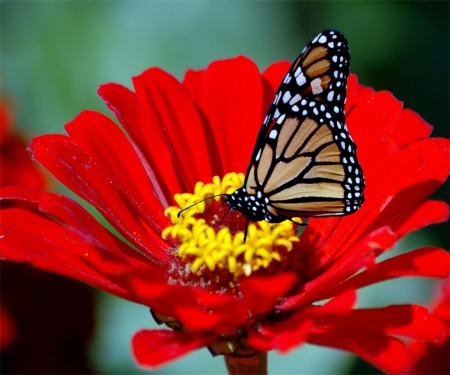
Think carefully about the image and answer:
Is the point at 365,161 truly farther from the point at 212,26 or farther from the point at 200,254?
the point at 212,26

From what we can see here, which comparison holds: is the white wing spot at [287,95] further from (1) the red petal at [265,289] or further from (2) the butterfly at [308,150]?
(1) the red petal at [265,289]

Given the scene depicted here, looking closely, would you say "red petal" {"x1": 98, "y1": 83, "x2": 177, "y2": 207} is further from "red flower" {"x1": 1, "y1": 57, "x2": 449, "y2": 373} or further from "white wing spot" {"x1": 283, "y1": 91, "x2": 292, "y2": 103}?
"white wing spot" {"x1": 283, "y1": 91, "x2": 292, "y2": 103}

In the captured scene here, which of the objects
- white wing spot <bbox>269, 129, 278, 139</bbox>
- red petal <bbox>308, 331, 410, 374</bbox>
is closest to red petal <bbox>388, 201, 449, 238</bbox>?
red petal <bbox>308, 331, 410, 374</bbox>

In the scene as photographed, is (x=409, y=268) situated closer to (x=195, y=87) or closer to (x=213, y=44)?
(x=195, y=87)

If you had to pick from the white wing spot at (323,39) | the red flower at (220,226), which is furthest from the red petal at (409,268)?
the white wing spot at (323,39)

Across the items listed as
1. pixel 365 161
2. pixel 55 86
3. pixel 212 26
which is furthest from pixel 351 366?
pixel 55 86
